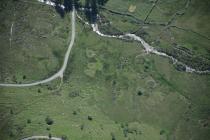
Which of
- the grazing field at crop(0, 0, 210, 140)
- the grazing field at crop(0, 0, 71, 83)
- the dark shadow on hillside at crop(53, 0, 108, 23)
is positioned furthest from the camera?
the dark shadow on hillside at crop(53, 0, 108, 23)

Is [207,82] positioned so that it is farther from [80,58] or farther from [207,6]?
[80,58]


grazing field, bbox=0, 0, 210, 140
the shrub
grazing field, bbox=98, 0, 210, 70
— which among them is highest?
grazing field, bbox=98, 0, 210, 70

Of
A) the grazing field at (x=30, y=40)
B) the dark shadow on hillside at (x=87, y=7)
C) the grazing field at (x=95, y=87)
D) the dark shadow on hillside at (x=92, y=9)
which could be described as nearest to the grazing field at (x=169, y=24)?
the grazing field at (x=95, y=87)

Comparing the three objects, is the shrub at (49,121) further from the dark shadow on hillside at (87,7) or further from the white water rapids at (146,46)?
the dark shadow on hillside at (87,7)

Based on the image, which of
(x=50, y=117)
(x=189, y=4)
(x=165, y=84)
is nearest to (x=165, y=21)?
(x=189, y=4)

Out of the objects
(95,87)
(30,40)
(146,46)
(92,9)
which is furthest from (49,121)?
(92,9)

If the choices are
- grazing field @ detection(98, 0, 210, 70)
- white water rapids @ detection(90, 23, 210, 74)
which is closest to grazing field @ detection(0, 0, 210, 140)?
grazing field @ detection(98, 0, 210, 70)

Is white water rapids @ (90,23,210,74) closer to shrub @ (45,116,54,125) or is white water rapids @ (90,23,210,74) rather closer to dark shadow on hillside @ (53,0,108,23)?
dark shadow on hillside @ (53,0,108,23)

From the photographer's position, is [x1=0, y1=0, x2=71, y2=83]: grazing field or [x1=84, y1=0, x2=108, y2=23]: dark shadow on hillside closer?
[x1=0, y1=0, x2=71, y2=83]: grazing field
